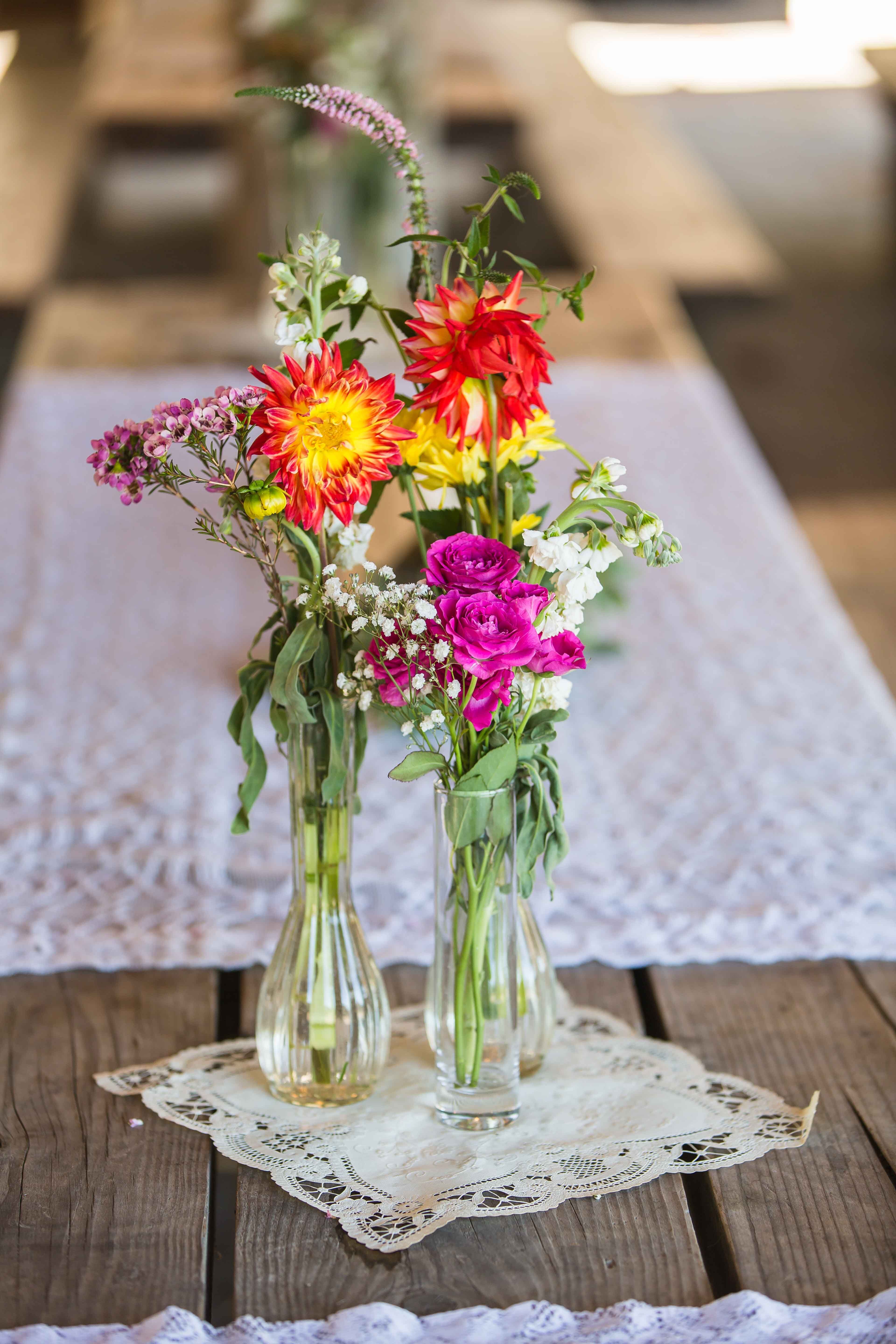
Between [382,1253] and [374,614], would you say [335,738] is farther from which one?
[382,1253]

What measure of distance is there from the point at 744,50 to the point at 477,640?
7.31 meters

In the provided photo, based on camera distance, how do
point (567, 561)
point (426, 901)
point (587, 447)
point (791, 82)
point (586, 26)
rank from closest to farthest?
point (567, 561), point (426, 901), point (587, 447), point (791, 82), point (586, 26)

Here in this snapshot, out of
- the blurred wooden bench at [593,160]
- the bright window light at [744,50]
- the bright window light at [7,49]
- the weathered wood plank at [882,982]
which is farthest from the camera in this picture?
the bright window light at [744,50]

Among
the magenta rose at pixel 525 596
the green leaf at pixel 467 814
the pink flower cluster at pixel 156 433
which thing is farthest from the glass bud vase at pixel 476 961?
the pink flower cluster at pixel 156 433

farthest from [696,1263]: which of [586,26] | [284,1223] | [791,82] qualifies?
[586,26]

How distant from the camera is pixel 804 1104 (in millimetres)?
878

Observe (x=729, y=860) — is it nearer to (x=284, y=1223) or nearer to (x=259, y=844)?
(x=259, y=844)

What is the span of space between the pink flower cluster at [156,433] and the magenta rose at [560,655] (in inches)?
7.3

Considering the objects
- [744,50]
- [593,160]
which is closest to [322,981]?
[593,160]

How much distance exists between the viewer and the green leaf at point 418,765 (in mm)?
727

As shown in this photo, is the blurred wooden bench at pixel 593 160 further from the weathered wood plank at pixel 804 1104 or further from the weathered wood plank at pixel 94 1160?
the weathered wood plank at pixel 94 1160

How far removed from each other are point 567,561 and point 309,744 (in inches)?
7.2

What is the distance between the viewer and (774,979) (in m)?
1.02

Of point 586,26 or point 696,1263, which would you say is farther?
point 586,26
